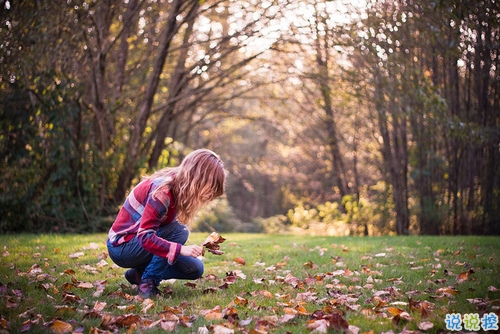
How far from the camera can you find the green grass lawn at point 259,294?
2902 millimetres

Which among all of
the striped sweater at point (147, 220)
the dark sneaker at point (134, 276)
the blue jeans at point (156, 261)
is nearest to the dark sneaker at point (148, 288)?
the blue jeans at point (156, 261)

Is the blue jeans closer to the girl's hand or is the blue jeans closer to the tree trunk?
the girl's hand

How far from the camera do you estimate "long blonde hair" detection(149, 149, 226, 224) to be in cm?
356

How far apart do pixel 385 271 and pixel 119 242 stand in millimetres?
2534

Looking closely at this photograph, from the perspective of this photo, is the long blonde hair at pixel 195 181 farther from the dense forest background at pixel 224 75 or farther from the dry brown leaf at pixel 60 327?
the dense forest background at pixel 224 75

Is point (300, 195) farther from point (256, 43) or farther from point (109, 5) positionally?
point (109, 5)

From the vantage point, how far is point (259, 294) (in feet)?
12.4

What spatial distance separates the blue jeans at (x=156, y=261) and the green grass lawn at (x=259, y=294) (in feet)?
0.61

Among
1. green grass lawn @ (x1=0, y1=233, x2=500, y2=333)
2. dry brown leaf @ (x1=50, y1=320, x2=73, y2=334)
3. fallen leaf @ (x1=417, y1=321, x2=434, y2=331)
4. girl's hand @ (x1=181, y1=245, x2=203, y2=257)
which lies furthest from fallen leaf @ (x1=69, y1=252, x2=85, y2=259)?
fallen leaf @ (x1=417, y1=321, x2=434, y2=331)

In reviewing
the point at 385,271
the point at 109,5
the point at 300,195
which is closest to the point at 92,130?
the point at 109,5

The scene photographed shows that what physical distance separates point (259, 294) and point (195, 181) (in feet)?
3.36

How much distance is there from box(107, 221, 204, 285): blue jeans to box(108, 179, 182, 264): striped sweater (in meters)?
0.06

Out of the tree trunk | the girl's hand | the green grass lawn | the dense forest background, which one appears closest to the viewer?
the green grass lawn

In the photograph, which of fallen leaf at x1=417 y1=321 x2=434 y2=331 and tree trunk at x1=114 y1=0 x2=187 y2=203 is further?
tree trunk at x1=114 y1=0 x2=187 y2=203
